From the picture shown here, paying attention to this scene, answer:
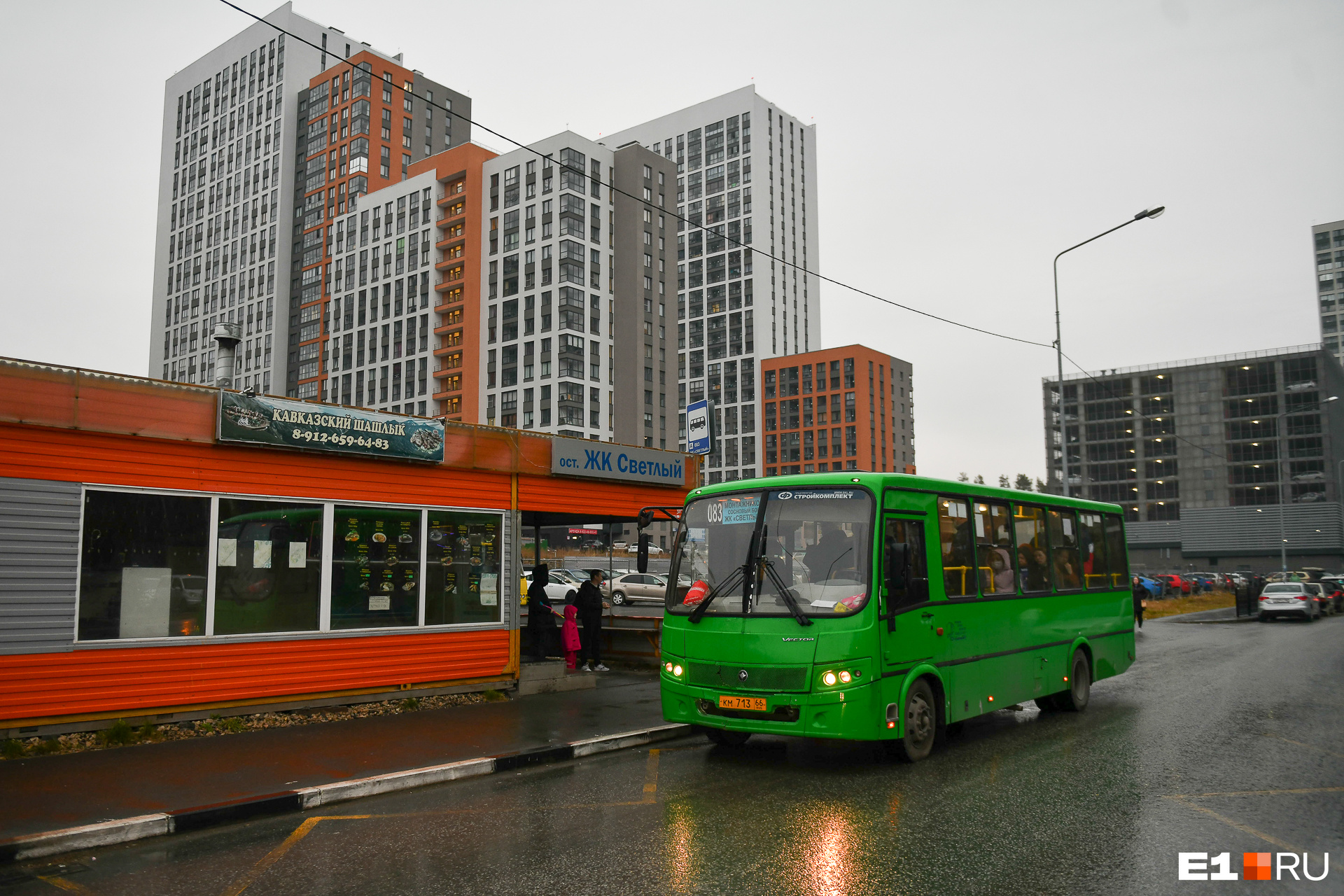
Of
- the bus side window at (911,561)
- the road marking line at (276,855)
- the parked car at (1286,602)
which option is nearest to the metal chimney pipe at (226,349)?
the road marking line at (276,855)

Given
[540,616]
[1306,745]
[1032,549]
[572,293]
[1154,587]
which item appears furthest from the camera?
[572,293]

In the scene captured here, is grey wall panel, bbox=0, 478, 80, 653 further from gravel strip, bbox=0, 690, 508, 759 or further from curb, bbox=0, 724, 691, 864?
curb, bbox=0, 724, 691, 864

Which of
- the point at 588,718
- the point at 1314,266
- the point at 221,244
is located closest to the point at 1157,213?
the point at 588,718

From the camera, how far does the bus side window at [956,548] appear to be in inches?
383

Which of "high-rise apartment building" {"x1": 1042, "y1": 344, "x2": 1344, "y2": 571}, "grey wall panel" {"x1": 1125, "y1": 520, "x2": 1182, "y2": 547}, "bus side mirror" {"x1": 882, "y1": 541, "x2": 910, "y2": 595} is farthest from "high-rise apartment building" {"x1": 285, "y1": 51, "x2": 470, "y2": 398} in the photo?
"bus side mirror" {"x1": 882, "y1": 541, "x2": 910, "y2": 595}

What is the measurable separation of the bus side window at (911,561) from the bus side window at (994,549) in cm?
124

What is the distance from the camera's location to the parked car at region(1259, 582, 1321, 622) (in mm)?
34750

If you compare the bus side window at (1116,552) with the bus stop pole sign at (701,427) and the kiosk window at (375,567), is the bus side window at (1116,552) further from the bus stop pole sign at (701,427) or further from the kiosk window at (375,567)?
the kiosk window at (375,567)

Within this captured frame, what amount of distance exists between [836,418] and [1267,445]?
4936cm

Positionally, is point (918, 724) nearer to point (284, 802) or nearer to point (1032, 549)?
point (1032, 549)

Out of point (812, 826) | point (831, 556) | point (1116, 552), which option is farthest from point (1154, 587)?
point (812, 826)

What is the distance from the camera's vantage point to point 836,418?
121812 mm

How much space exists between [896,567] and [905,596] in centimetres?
66

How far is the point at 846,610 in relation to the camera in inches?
332
